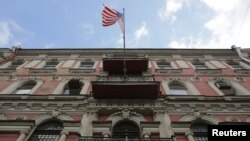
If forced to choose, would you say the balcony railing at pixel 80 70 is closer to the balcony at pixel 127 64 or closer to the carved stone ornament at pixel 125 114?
the balcony at pixel 127 64

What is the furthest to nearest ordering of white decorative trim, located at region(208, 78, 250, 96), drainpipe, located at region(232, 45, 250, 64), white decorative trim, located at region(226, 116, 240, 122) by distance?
drainpipe, located at region(232, 45, 250, 64) < white decorative trim, located at region(208, 78, 250, 96) < white decorative trim, located at region(226, 116, 240, 122)

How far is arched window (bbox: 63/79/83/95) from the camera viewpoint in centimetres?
1888

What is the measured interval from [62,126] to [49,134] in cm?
75

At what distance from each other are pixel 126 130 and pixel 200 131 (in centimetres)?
353

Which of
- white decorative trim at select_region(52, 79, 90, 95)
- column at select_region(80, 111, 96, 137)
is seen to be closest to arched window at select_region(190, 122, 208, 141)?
column at select_region(80, 111, 96, 137)

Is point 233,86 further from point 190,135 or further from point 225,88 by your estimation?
point 190,135

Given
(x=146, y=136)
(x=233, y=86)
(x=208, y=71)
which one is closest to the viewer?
(x=146, y=136)

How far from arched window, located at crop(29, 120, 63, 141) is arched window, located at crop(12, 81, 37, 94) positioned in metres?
4.40

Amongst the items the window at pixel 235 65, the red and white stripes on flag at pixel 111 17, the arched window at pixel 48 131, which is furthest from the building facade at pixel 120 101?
the red and white stripes on flag at pixel 111 17

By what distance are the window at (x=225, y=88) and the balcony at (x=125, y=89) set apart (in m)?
5.05

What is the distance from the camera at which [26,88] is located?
63.7 ft

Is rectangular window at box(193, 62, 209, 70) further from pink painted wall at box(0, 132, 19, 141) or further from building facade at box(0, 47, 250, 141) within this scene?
pink painted wall at box(0, 132, 19, 141)

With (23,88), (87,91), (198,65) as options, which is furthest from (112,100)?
(198,65)

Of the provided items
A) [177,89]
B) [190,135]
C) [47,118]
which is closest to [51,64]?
[47,118]
